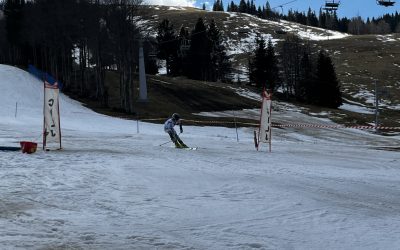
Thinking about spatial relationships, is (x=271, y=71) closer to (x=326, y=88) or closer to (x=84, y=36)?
(x=326, y=88)

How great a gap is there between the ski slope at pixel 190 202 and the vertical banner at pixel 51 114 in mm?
831

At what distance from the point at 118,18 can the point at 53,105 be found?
32.2 metres

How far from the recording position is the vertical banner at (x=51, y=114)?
18237mm

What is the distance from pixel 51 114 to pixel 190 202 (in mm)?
9888

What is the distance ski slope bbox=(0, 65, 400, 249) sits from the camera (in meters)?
7.63

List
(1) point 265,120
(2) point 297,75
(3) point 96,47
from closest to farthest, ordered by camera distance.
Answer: (1) point 265,120 → (3) point 96,47 → (2) point 297,75

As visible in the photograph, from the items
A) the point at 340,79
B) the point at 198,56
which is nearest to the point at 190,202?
the point at 198,56

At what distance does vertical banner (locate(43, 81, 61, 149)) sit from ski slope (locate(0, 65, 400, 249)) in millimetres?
831

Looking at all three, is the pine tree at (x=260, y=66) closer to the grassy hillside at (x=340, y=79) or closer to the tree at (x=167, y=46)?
the grassy hillside at (x=340, y=79)

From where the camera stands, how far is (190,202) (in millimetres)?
10367

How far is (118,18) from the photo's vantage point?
4900 centimetres

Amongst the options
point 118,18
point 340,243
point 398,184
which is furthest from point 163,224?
point 118,18

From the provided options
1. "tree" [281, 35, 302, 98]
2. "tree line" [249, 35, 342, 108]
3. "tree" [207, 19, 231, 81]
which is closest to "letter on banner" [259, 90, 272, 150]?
"tree line" [249, 35, 342, 108]

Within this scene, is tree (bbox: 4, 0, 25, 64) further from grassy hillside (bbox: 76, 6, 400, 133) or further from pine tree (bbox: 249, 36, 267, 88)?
pine tree (bbox: 249, 36, 267, 88)
